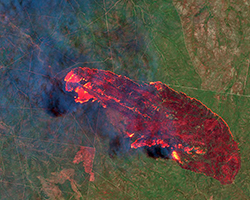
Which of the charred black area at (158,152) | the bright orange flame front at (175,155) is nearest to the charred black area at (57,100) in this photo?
the charred black area at (158,152)

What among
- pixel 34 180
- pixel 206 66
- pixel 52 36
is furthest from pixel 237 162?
pixel 52 36

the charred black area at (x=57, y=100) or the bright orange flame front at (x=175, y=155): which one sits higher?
the charred black area at (x=57, y=100)

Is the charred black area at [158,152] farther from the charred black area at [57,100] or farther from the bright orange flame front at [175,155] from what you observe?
the charred black area at [57,100]

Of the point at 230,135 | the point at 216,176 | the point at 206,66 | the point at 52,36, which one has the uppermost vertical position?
the point at 52,36

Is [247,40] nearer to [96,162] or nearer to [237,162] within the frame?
[237,162]

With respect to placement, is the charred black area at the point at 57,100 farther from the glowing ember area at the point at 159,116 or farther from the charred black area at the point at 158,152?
the charred black area at the point at 158,152

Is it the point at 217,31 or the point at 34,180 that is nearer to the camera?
the point at 217,31

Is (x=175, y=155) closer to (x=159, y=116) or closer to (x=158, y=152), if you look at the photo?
(x=158, y=152)
